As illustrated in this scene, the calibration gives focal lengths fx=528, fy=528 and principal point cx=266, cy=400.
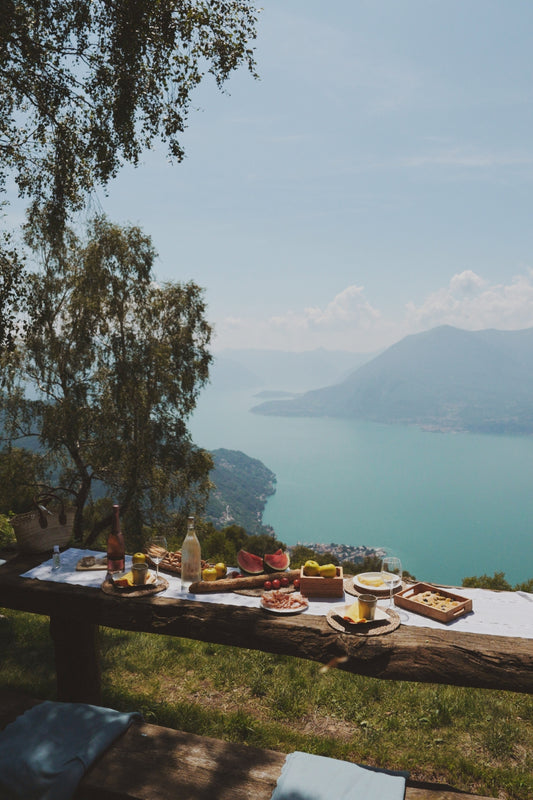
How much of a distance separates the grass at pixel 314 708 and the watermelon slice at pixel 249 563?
55.7 inches

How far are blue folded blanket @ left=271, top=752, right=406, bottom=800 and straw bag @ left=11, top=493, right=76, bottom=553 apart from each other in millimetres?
2277

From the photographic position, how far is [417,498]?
109438mm

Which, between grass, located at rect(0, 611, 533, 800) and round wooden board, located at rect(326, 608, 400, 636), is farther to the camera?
grass, located at rect(0, 611, 533, 800)

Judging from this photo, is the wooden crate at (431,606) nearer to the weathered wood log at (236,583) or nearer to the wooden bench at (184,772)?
the weathered wood log at (236,583)

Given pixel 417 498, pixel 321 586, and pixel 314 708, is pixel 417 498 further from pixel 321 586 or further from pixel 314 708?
pixel 321 586

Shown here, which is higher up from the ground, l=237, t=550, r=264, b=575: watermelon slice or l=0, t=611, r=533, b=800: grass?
l=237, t=550, r=264, b=575: watermelon slice

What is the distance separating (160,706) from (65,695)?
0.82m

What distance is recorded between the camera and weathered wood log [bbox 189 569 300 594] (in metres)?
3.11

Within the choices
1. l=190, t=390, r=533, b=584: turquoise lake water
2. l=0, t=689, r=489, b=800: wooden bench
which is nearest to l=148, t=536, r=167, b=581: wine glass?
l=0, t=689, r=489, b=800: wooden bench

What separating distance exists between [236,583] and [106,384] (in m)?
9.48

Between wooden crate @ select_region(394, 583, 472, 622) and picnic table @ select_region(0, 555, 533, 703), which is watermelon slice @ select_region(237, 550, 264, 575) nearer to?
picnic table @ select_region(0, 555, 533, 703)

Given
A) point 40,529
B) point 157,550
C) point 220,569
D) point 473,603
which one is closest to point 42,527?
point 40,529

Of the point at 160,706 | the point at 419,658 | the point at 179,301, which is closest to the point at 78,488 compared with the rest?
the point at 179,301

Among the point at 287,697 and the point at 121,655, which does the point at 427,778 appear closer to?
the point at 287,697
